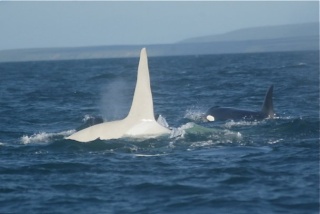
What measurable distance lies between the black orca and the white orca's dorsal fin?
6258mm

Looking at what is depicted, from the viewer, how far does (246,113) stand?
82.0 feet

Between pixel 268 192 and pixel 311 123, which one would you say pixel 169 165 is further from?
pixel 311 123

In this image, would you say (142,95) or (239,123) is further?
(239,123)

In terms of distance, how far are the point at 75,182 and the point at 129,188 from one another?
118 cm

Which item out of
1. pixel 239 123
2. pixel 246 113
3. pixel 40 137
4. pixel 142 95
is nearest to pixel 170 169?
pixel 142 95

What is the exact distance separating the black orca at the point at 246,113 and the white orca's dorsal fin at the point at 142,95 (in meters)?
6.26

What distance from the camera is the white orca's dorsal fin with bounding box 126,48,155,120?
17797 millimetres

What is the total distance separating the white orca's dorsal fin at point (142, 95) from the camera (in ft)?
58.4

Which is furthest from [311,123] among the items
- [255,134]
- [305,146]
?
[305,146]

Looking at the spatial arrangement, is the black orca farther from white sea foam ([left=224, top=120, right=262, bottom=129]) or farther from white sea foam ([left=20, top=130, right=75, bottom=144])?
white sea foam ([left=20, top=130, right=75, bottom=144])

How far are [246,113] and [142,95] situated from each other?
728 centimetres

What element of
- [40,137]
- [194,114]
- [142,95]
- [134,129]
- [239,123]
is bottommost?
[194,114]

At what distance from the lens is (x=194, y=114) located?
27.2 metres

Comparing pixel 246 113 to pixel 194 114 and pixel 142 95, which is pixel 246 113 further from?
pixel 142 95
